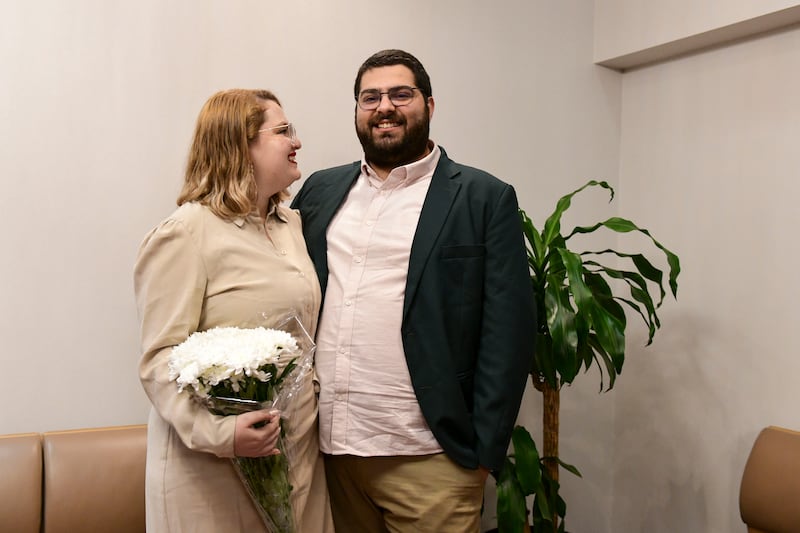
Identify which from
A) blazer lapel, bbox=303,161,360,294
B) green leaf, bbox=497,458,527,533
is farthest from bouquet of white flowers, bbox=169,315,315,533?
green leaf, bbox=497,458,527,533

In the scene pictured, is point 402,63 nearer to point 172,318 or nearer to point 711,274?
point 172,318

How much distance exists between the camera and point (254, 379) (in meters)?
1.62

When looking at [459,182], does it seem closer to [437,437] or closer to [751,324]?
[437,437]

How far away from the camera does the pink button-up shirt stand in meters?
2.04

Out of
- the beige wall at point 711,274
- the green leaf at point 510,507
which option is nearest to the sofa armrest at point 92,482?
the green leaf at point 510,507

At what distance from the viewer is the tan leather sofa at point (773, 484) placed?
8.32 feet

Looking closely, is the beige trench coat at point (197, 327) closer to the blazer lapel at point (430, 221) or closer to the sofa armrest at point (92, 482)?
the blazer lapel at point (430, 221)

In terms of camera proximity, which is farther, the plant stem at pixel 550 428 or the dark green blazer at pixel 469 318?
the plant stem at pixel 550 428

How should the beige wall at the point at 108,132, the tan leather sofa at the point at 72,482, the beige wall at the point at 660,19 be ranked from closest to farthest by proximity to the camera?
the tan leather sofa at the point at 72,482, the beige wall at the point at 108,132, the beige wall at the point at 660,19

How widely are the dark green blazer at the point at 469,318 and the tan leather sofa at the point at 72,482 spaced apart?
0.83 meters

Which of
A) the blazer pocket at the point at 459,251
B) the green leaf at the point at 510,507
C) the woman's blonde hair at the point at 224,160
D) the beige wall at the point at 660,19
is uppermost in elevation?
the beige wall at the point at 660,19

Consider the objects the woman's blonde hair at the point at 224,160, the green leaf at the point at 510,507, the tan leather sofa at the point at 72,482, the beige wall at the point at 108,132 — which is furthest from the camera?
the green leaf at the point at 510,507

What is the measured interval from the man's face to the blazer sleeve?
653mm

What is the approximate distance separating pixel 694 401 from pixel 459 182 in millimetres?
1681
